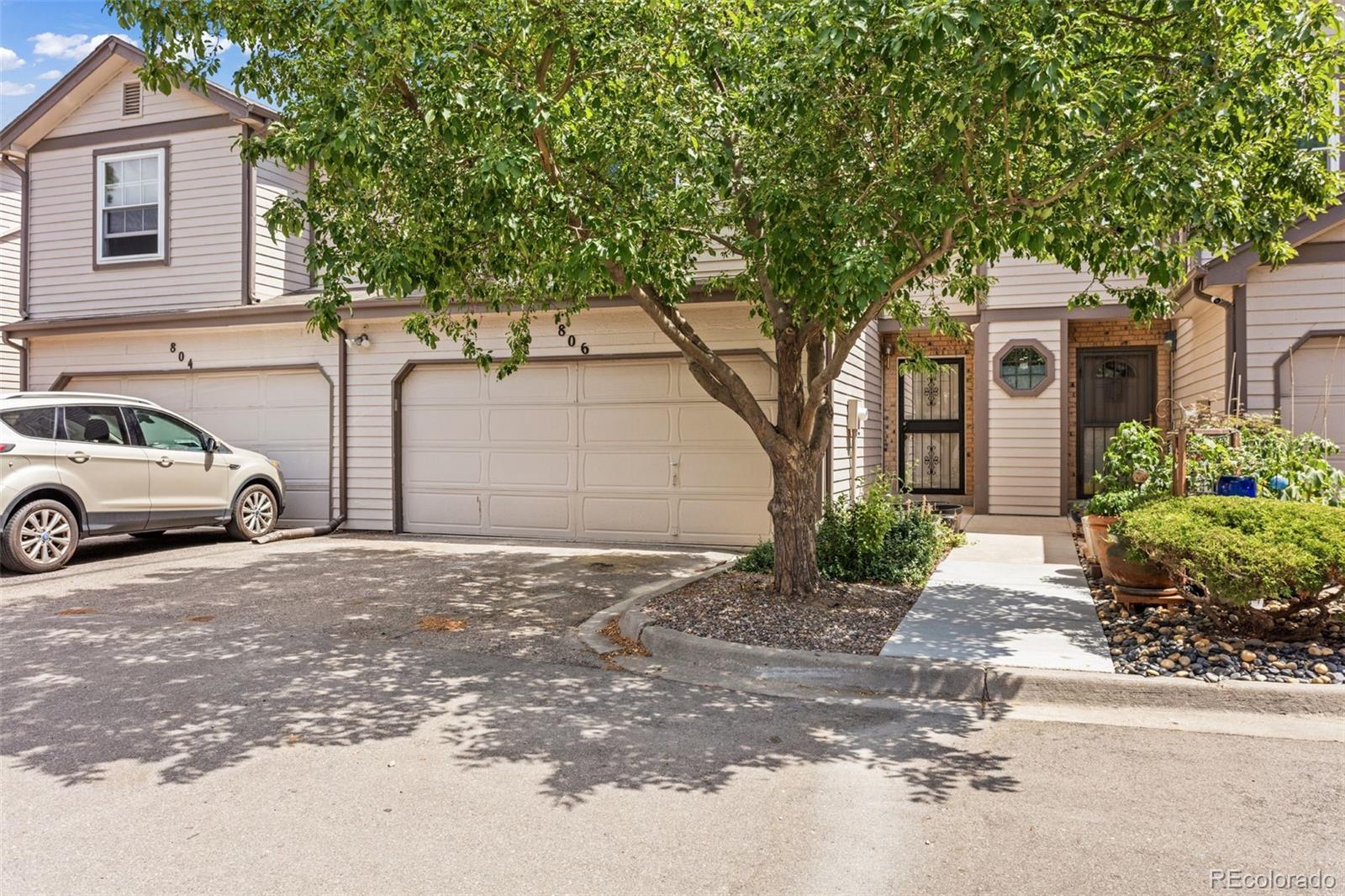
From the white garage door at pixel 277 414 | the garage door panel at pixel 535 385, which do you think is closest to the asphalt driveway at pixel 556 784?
the garage door panel at pixel 535 385

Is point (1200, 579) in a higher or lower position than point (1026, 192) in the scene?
lower

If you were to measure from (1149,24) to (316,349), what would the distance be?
10.2 metres

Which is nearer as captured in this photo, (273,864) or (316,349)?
(273,864)

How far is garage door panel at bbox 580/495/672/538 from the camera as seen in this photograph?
10648 mm

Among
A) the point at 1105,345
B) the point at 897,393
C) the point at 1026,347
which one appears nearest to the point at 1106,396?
the point at 1105,345

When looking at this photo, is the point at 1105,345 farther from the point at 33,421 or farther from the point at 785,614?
the point at 33,421

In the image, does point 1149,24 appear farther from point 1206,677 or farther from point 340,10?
point 340,10

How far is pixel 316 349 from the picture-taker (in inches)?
477

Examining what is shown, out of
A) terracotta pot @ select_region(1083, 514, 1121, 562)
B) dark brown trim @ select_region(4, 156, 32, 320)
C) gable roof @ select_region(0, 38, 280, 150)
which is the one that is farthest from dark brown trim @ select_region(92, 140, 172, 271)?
terracotta pot @ select_region(1083, 514, 1121, 562)

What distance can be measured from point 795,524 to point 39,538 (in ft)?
24.3

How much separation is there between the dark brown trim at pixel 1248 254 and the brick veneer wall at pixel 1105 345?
13.3 ft

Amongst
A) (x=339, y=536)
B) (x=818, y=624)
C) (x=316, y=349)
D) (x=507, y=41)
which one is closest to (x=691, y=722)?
(x=818, y=624)

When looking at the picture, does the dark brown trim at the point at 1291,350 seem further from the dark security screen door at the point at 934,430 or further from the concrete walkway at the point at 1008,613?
the dark security screen door at the point at 934,430

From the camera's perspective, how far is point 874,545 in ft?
26.3
